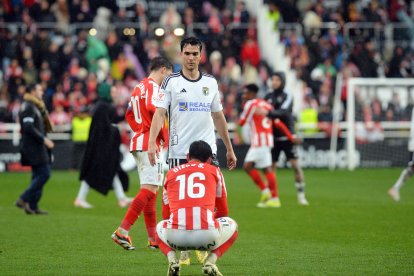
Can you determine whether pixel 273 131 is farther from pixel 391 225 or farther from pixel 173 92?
pixel 173 92

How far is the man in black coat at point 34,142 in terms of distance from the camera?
16.5 meters

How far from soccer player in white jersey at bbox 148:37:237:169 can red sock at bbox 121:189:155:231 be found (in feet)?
3.35

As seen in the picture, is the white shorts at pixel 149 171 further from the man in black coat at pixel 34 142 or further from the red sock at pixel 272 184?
the red sock at pixel 272 184

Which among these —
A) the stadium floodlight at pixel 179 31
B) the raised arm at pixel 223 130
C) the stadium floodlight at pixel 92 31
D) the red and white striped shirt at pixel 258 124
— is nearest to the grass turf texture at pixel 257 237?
the raised arm at pixel 223 130

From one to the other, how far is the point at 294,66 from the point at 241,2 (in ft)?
10.6

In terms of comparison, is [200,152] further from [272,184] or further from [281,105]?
[281,105]

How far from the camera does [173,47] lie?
106ft

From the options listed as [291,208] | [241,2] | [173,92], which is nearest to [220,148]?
[241,2]

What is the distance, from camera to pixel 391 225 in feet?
48.2

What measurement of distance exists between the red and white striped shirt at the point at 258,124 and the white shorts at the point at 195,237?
356 inches

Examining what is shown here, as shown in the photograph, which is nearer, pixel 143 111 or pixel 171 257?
pixel 171 257

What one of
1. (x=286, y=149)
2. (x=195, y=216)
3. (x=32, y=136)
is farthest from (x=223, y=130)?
(x=286, y=149)

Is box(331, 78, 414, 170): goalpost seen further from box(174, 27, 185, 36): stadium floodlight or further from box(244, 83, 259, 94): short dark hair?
box(244, 83, 259, 94): short dark hair

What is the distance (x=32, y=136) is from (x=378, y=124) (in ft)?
53.0
